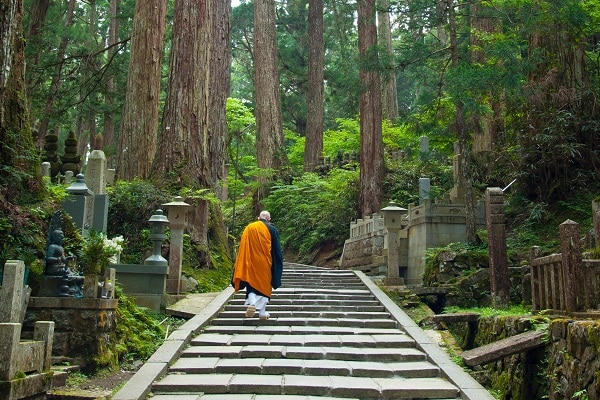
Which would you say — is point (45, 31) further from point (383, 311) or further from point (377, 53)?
point (383, 311)

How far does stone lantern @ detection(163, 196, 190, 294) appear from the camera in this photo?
38.2 feet

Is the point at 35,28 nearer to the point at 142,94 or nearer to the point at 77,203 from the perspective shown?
the point at 142,94

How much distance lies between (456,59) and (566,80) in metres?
2.85

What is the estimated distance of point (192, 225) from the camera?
45.9 feet

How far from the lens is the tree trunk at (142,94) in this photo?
16.4 meters

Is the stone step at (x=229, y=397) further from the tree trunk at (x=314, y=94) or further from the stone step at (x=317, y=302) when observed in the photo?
the tree trunk at (x=314, y=94)

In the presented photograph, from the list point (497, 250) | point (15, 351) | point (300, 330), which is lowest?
point (300, 330)

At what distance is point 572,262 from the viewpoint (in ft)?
23.5

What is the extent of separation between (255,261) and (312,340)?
175 centimetres

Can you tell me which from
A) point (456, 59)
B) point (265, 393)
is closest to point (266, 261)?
point (265, 393)

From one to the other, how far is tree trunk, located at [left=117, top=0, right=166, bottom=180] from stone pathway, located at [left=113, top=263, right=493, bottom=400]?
19.4 ft

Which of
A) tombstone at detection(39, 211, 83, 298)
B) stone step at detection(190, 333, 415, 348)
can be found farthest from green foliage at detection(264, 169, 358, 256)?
tombstone at detection(39, 211, 83, 298)

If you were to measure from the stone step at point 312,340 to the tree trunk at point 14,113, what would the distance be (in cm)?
307

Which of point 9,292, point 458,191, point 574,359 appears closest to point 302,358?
point 574,359
